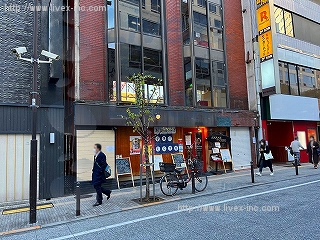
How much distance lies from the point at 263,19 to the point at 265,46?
66.3 inches

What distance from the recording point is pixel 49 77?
31.5 ft

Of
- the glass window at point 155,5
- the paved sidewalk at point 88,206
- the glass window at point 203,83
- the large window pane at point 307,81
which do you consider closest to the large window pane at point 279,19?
the large window pane at point 307,81

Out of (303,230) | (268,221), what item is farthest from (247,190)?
(303,230)

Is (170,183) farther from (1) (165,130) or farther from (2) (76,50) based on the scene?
(2) (76,50)

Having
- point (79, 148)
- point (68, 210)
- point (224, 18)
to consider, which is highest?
point (224, 18)

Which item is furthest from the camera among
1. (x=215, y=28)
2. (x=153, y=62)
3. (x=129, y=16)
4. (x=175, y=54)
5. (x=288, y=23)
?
(x=288, y=23)

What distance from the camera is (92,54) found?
10.7 meters

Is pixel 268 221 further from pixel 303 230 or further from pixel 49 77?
pixel 49 77

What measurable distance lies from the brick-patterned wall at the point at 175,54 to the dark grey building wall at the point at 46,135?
561 centimetres

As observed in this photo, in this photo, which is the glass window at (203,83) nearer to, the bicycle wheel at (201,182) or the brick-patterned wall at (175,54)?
the brick-patterned wall at (175,54)

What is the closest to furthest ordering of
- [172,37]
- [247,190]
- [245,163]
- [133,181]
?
[247,190]
[133,181]
[172,37]
[245,163]

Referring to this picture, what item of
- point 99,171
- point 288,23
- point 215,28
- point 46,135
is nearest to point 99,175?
point 99,171

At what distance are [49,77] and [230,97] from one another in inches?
401

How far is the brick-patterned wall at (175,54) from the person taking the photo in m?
12.7
